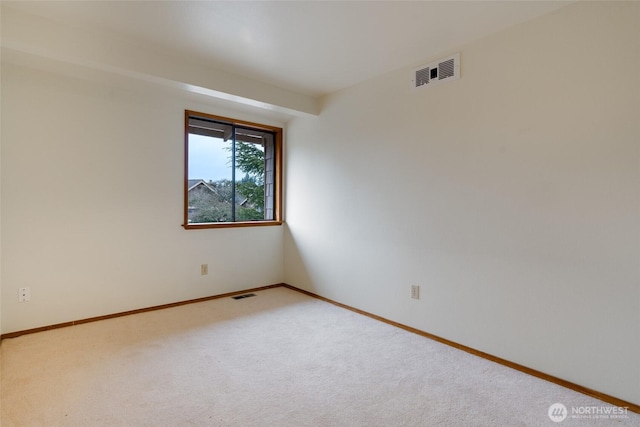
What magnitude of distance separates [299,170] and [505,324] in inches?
108

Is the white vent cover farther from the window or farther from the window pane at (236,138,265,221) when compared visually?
→ the window pane at (236,138,265,221)

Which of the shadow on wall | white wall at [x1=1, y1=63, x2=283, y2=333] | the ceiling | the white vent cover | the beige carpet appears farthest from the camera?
the shadow on wall

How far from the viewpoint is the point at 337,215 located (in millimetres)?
3613

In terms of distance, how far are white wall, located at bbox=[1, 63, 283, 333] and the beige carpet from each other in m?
0.40

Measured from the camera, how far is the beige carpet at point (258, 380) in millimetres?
1702

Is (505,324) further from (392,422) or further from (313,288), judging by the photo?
(313,288)

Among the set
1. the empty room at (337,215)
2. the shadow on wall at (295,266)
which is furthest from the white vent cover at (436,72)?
the shadow on wall at (295,266)

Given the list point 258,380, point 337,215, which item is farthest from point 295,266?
point 258,380

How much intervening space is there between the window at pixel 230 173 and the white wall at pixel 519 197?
1402 mm

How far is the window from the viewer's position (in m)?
3.71

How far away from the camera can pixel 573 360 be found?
2.00m

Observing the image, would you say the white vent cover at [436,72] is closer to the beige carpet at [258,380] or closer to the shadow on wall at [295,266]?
the beige carpet at [258,380]

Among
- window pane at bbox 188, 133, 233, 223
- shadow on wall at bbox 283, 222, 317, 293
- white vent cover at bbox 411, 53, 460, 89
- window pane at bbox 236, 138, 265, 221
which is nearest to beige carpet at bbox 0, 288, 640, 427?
shadow on wall at bbox 283, 222, 317, 293

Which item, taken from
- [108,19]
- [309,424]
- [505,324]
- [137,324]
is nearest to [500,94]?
[505,324]
